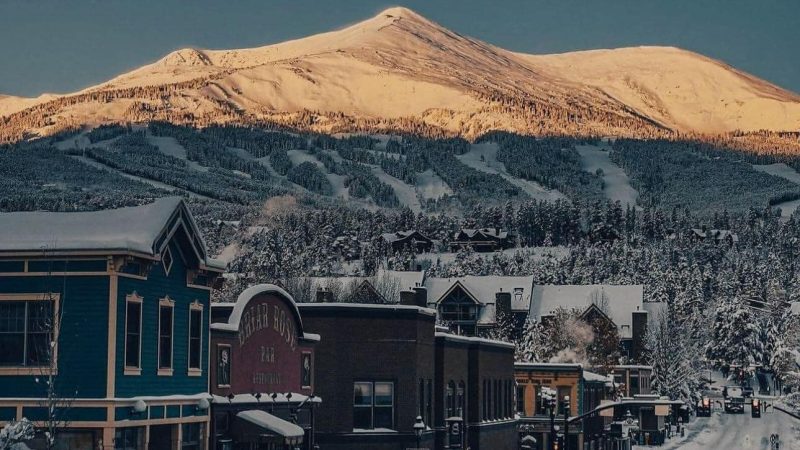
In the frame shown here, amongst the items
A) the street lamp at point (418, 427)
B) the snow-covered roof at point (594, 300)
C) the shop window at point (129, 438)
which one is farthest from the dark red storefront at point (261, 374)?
the snow-covered roof at point (594, 300)

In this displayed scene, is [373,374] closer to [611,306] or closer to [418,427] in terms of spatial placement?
[418,427]

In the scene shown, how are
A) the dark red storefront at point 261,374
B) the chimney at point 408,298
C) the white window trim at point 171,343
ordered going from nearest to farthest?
the white window trim at point 171,343 → the dark red storefront at point 261,374 → the chimney at point 408,298

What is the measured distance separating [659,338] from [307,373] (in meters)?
103

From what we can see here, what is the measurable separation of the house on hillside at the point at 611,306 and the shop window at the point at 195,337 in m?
108

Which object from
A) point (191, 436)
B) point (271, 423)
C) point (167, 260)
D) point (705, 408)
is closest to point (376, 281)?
point (705, 408)

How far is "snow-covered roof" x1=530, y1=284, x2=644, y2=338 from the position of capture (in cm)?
15538

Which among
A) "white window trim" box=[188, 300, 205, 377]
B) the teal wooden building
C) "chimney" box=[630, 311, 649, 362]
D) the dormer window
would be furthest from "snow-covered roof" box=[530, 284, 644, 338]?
the teal wooden building

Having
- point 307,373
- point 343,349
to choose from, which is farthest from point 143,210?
point 343,349

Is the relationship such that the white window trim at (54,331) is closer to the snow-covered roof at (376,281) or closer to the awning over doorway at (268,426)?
the awning over doorway at (268,426)

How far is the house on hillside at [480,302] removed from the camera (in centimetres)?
15925

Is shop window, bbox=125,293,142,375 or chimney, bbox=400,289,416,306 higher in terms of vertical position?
chimney, bbox=400,289,416,306

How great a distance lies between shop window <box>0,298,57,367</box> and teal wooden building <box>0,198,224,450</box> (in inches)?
1.0

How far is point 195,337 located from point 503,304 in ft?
383

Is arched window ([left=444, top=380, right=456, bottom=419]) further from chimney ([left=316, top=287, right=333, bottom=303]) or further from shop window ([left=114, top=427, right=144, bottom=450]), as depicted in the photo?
shop window ([left=114, top=427, right=144, bottom=450])
